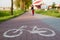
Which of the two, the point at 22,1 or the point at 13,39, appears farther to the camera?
the point at 22,1

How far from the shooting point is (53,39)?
8578 mm

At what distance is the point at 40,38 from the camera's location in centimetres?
887

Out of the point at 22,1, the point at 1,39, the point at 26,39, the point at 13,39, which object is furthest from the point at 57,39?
the point at 22,1

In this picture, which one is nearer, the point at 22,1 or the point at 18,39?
the point at 18,39

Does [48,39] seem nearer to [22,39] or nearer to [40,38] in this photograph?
[40,38]

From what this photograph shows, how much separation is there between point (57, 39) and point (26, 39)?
1.35 meters

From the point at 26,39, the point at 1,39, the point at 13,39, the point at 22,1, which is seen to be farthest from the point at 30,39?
the point at 22,1

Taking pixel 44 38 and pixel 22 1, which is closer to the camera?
pixel 44 38

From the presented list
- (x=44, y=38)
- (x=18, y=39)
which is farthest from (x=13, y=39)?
(x=44, y=38)

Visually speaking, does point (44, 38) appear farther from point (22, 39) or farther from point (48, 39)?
point (22, 39)

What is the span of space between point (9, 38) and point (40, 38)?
4.57 feet

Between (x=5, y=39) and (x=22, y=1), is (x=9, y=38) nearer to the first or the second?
(x=5, y=39)

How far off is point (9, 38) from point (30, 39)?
1010 mm

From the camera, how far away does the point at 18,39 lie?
8602 mm
